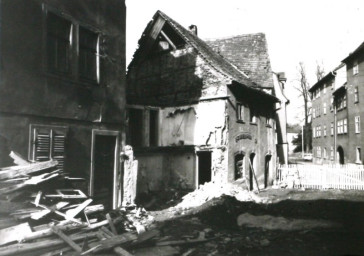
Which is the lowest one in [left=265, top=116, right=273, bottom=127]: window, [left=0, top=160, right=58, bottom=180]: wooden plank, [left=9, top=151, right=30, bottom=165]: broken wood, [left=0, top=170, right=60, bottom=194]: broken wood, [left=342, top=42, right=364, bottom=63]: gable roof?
[left=0, top=170, right=60, bottom=194]: broken wood

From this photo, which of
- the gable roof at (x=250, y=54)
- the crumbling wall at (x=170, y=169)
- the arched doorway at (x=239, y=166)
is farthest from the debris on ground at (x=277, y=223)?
the gable roof at (x=250, y=54)

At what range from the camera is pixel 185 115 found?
52.5ft

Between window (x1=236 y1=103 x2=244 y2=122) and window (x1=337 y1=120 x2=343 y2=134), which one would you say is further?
window (x1=337 y1=120 x2=343 y2=134)

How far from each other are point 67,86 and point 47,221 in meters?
3.66

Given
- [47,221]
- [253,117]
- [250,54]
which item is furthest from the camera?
[250,54]

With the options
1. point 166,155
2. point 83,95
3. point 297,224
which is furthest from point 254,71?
point 83,95

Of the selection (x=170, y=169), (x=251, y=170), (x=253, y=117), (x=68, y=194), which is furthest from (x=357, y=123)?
Answer: (x=68, y=194)

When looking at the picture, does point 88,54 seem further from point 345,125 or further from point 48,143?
point 345,125

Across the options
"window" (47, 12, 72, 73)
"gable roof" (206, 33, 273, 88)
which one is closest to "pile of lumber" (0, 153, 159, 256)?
"window" (47, 12, 72, 73)

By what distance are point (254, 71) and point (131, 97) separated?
9.84 m

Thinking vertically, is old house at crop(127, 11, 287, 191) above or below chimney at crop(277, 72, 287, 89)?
below

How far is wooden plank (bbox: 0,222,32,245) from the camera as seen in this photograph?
5406mm

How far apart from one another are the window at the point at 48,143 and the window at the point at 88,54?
194 cm

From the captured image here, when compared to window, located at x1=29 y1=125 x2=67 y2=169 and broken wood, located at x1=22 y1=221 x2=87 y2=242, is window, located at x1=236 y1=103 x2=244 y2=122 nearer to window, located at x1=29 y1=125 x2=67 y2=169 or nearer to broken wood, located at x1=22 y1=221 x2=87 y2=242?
window, located at x1=29 y1=125 x2=67 y2=169
